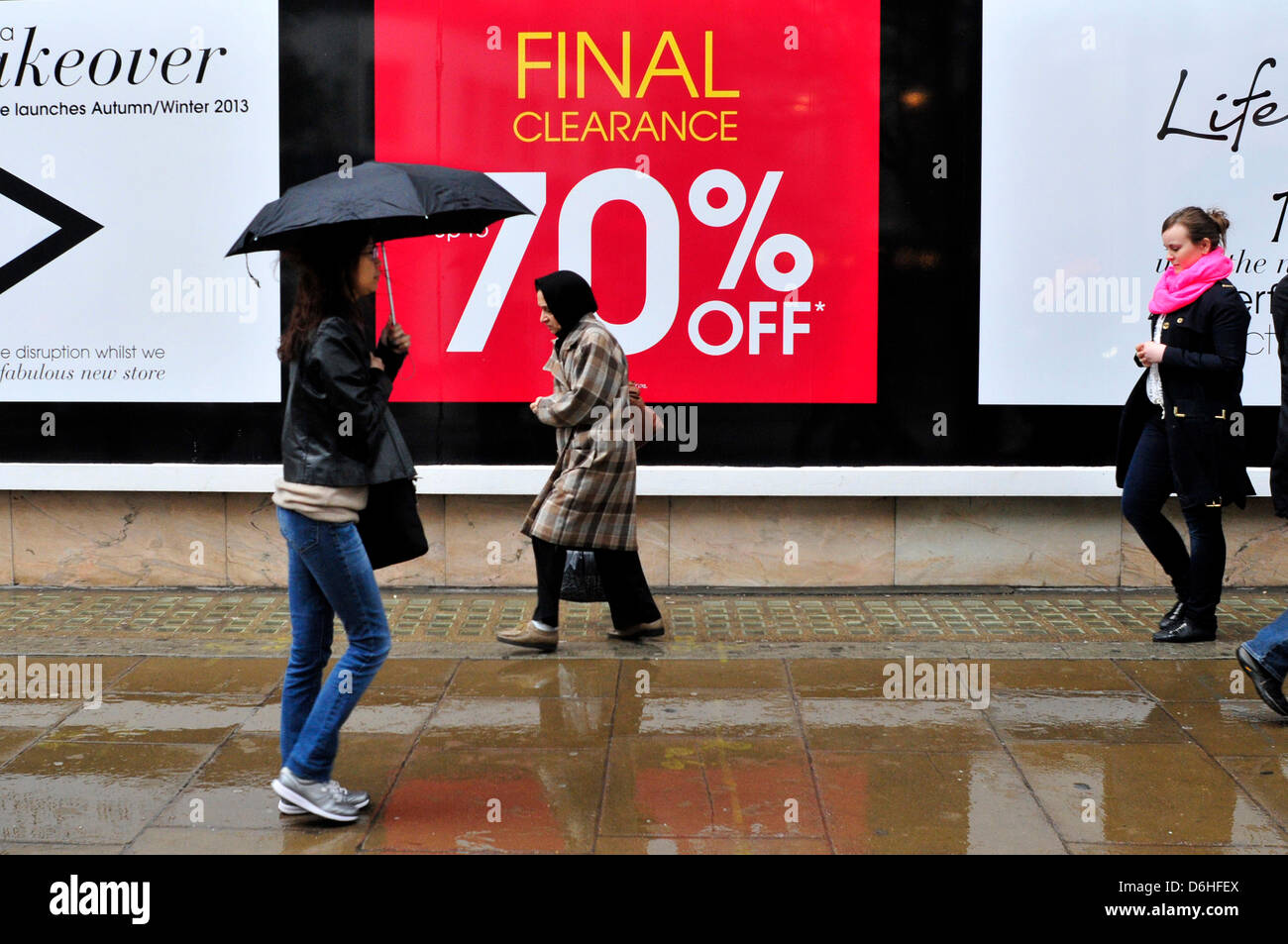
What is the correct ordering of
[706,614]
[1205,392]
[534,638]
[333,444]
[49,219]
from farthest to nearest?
[49,219], [706,614], [534,638], [1205,392], [333,444]

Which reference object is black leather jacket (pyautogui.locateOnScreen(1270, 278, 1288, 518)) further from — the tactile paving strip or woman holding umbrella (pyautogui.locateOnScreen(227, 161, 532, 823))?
woman holding umbrella (pyautogui.locateOnScreen(227, 161, 532, 823))

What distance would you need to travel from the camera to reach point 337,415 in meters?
4.33

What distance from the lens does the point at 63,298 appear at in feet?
26.5

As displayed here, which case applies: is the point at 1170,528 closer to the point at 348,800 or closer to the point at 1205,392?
the point at 1205,392

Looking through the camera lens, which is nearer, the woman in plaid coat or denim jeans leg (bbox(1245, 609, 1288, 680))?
denim jeans leg (bbox(1245, 609, 1288, 680))

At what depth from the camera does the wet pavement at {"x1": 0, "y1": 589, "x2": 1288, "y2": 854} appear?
4.50 meters

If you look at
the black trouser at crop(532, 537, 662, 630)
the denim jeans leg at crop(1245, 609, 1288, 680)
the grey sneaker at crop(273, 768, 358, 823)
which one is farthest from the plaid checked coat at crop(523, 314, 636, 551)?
the denim jeans leg at crop(1245, 609, 1288, 680)

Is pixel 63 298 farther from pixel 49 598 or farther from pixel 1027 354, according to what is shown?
pixel 1027 354

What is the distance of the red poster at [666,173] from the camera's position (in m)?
7.84

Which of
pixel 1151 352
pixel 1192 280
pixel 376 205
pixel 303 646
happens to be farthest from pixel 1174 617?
pixel 376 205

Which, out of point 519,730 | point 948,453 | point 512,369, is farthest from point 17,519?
point 948,453

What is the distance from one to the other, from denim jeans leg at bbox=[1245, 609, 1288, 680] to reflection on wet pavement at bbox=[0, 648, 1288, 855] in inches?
9.1

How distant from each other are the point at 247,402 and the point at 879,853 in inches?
196

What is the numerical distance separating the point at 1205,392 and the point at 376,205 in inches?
161
